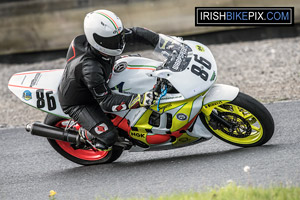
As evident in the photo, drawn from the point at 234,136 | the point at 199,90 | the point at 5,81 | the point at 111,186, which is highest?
the point at 199,90

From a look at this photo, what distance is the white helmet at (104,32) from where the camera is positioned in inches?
203

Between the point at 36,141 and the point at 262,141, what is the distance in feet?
10.9

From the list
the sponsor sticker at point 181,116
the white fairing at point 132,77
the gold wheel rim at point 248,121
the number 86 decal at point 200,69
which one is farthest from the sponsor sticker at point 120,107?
the gold wheel rim at point 248,121

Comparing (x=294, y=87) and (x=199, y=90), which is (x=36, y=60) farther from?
(x=199, y=90)

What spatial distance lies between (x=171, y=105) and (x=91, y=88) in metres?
0.86

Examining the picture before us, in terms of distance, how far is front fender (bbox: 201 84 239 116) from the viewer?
17.4ft

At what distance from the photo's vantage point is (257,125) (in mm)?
5562

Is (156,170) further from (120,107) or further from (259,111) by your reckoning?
(259,111)

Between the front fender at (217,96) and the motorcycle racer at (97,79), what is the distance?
1.93ft

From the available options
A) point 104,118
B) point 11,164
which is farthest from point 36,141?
point 104,118

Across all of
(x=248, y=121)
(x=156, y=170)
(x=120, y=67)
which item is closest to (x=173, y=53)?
(x=120, y=67)

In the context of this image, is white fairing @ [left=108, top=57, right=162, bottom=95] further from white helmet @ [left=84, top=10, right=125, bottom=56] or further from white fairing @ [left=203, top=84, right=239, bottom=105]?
white fairing @ [left=203, top=84, right=239, bottom=105]

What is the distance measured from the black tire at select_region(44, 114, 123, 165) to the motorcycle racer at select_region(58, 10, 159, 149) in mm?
371

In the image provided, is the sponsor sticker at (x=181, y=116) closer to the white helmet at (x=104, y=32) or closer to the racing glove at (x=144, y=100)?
the racing glove at (x=144, y=100)
